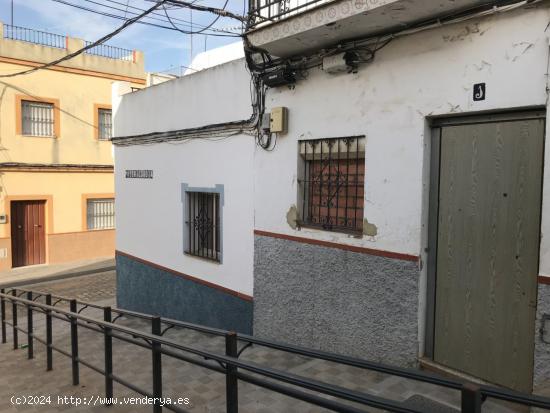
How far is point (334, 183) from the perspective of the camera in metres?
5.00

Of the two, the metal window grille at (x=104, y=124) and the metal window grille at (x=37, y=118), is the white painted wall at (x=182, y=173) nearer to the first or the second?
the metal window grille at (x=37, y=118)

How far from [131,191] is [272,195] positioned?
4479mm

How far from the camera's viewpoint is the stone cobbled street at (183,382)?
3918 mm

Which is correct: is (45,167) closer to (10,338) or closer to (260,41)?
(10,338)

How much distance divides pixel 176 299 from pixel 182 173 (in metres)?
2.13

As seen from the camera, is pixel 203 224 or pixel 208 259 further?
pixel 203 224

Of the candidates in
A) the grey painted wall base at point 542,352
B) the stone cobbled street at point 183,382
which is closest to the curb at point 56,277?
the stone cobbled street at point 183,382

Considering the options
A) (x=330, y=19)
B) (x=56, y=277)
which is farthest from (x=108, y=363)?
(x=56, y=277)

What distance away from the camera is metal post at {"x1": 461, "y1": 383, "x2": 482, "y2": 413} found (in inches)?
68.9

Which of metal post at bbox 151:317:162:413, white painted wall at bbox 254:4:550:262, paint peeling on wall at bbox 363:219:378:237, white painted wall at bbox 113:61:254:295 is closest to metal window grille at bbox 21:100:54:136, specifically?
white painted wall at bbox 113:61:254:295

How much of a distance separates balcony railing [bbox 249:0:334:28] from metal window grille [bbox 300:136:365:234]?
4.48 feet

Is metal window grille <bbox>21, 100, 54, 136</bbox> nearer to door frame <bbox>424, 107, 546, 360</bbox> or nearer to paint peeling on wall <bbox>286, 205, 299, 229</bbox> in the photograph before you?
paint peeling on wall <bbox>286, 205, 299, 229</bbox>

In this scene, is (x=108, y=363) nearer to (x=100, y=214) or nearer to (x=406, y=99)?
(x=406, y=99)

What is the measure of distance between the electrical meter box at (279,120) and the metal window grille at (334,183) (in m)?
0.31
